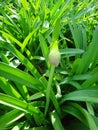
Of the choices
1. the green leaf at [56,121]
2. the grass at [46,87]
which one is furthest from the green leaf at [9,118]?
the green leaf at [56,121]

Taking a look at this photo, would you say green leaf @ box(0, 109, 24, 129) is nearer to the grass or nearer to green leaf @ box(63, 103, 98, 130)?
the grass

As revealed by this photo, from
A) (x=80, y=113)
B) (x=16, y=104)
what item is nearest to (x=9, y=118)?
(x=16, y=104)

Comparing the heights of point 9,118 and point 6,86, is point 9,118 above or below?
below

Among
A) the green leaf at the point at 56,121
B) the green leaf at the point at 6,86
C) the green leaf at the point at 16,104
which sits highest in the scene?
the green leaf at the point at 6,86

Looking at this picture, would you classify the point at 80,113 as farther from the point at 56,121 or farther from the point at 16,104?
the point at 16,104

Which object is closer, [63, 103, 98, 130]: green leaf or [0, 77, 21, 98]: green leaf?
[63, 103, 98, 130]: green leaf

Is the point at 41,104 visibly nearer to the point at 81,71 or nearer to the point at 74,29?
the point at 81,71

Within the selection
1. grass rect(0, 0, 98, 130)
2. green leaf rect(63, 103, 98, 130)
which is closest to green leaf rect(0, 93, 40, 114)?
grass rect(0, 0, 98, 130)

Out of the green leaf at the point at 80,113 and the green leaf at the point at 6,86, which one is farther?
the green leaf at the point at 6,86

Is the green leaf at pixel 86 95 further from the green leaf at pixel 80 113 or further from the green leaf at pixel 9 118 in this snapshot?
the green leaf at pixel 9 118

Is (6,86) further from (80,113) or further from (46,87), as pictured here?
(80,113)

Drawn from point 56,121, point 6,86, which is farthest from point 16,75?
point 56,121
